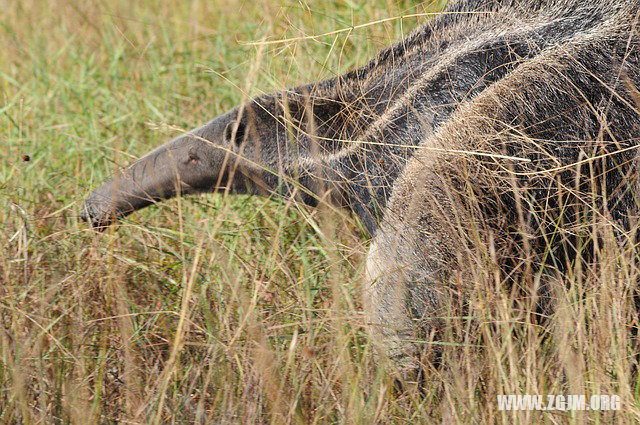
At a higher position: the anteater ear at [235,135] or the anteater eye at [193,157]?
the anteater ear at [235,135]

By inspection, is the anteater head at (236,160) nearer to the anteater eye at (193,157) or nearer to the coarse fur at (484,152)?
the anteater eye at (193,157)

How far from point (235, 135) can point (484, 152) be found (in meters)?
1.28

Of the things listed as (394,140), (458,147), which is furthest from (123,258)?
(458,147)

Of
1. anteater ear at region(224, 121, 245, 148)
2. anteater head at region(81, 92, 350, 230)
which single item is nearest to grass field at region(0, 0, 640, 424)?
anteater head at region(81, 92, 350, 230)

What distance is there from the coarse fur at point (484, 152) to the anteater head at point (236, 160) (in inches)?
4.0

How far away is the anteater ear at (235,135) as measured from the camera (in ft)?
14.9

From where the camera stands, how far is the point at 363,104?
13.6ft

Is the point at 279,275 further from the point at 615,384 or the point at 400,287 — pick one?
the point at 615,384

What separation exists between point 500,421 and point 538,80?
1.60 meters

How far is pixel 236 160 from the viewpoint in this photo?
4.54 m

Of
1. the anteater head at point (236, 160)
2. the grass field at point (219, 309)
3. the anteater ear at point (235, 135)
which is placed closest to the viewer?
the grass field at point (219, 309)

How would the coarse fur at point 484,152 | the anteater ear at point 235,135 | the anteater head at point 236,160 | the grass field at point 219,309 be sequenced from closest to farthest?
the grass field at point 219,309, the coarse fur at point 484,152, the anteater head at point 236,160, the anteater ear at point 235,135

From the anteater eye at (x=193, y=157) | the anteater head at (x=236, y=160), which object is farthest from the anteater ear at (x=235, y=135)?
the anteater eye at (x=193, y=157)

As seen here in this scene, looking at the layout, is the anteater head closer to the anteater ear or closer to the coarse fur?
the anteater ear
